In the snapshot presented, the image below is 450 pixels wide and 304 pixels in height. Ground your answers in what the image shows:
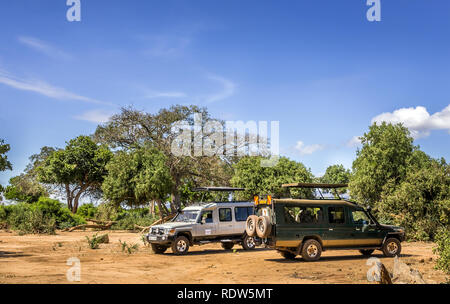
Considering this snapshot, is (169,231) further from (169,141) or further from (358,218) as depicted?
(169,141)

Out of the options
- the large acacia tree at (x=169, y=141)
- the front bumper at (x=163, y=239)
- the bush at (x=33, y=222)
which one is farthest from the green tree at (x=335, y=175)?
the front bumper at (x=163, y=239)

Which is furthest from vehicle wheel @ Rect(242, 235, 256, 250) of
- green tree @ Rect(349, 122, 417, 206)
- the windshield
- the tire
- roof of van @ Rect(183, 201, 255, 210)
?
green tree @ Rect(349, 122, 417, 206)

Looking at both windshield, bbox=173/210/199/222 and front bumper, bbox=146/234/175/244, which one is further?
windshield, bbox=173/210/199/222

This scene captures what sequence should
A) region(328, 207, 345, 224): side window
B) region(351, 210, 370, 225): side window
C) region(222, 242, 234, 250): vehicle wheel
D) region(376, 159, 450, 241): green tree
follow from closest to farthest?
region(328, 207, 345, 224): side window → region(351, 210, 370, 225): side window → region(222, 242, 234, 250): vehicle wheel → region(376, 159, 450, 241): green tree

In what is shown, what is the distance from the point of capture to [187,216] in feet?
59.8

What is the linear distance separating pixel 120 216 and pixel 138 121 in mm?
10026

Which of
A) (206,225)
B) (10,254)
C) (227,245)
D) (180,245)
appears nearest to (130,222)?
(227,245)

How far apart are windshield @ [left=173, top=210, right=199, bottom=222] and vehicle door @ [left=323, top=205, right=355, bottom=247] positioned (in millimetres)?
5646

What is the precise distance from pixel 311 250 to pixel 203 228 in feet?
16.3

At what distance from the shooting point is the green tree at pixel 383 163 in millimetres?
26859

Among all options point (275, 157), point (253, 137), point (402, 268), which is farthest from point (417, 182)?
point (253, 137)

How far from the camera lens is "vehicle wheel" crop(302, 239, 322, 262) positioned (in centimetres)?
1430

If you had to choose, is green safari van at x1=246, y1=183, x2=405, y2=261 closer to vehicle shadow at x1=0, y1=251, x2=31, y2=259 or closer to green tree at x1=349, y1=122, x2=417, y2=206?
vehicle shadow at x1=0, y1=251, x2=31, y2=259

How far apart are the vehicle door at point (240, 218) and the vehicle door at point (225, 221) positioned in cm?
19
